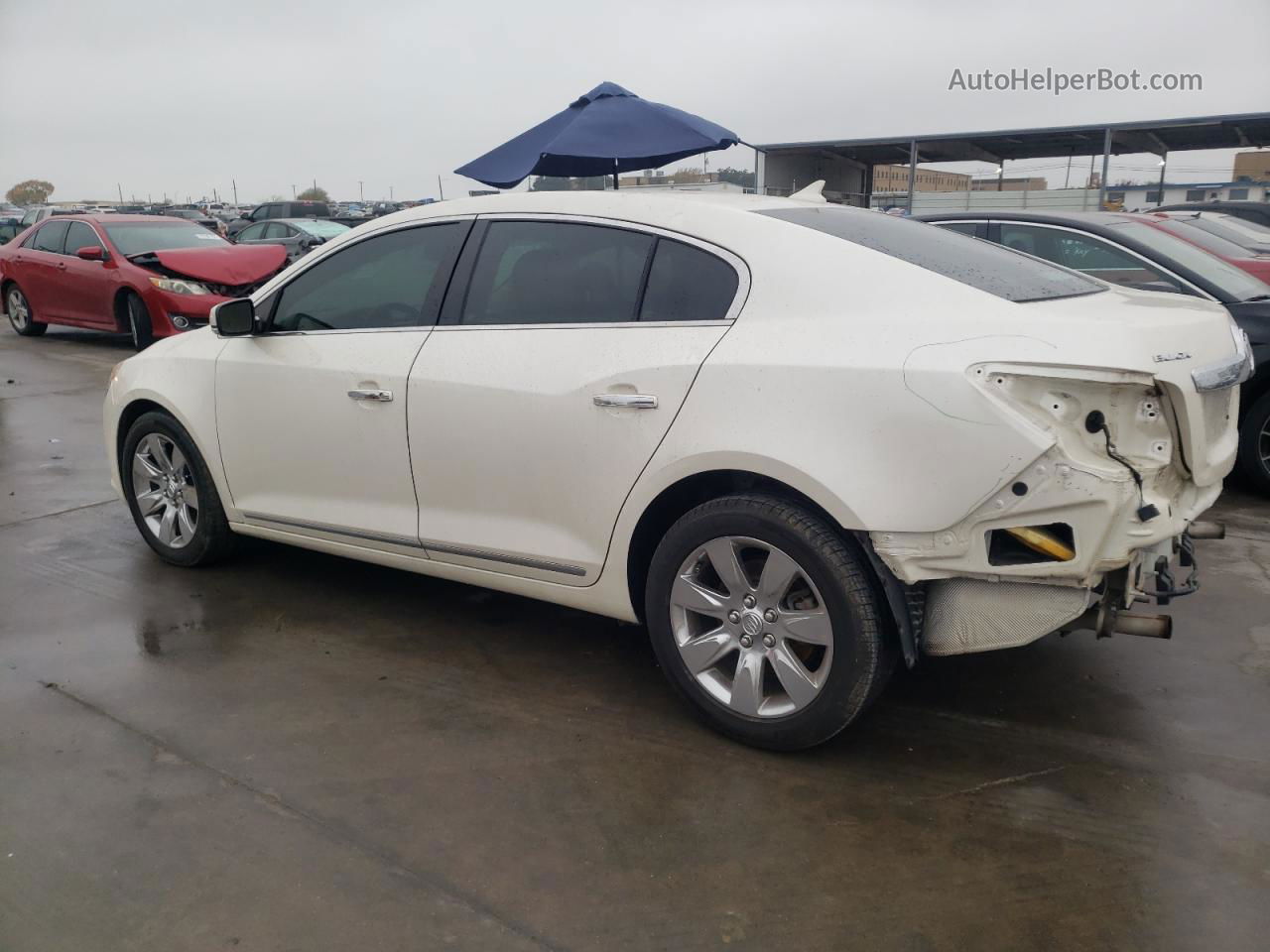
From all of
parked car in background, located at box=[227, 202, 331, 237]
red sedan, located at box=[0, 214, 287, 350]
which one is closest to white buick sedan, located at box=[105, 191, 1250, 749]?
red sedan, located at box=[0, 214, 287, 350]

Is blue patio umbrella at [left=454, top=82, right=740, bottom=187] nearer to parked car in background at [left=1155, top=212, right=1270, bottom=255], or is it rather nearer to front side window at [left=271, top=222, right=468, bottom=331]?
front side window at [left=271, top=222, right=468, bottom=331]

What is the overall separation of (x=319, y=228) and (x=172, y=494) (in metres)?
18.5

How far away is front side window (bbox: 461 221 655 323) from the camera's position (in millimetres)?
3439

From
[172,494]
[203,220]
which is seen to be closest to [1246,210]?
[172,494]

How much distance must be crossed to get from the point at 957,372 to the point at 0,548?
476 cm

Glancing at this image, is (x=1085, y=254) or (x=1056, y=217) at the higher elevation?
(x=1056, y=217)

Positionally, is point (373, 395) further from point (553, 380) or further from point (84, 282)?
point (84, 282)

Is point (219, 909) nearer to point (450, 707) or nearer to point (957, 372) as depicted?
point (450, 707)

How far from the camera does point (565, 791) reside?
119 inches

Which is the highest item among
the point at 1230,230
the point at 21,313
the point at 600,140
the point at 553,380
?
the point at 600,140

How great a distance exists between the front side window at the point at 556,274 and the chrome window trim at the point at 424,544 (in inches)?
31.9

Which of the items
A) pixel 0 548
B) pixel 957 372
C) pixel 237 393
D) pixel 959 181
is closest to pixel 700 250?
pixel 957 372

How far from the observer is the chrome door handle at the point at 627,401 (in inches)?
126

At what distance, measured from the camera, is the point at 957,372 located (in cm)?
270
